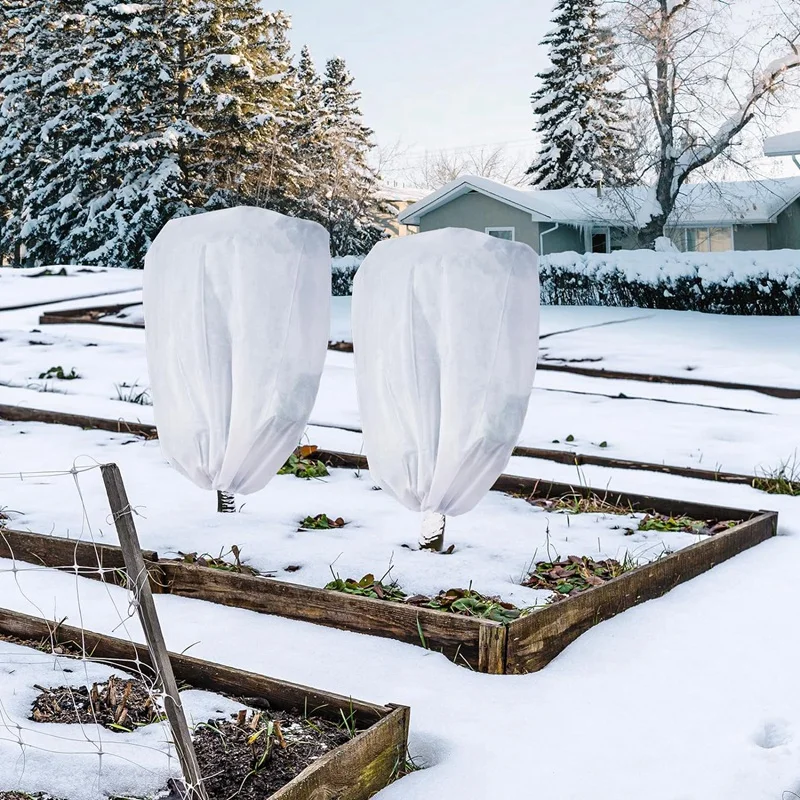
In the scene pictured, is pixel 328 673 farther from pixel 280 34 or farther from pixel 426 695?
pixel 280 34

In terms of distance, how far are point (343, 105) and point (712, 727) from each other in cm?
3837

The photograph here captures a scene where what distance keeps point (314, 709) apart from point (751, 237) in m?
27.0

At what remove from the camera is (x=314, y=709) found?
8.49 ft

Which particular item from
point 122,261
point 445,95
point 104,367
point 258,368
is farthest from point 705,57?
point 445,95

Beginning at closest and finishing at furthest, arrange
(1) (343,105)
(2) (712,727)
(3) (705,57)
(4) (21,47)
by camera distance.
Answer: (2) (712,727)
(3) (705,57)
(4) (21,47)
(1) (343,105)

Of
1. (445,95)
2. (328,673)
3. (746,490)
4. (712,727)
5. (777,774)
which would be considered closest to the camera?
(777,774)

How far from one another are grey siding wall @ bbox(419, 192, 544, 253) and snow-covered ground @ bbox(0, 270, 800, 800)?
71.8 feet

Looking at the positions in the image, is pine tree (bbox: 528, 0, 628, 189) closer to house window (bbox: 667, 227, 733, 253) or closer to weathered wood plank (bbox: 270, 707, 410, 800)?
house window (bbox: 667, 227, 733, 253)

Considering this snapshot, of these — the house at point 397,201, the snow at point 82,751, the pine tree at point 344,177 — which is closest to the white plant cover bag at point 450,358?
the snow at point 82,751

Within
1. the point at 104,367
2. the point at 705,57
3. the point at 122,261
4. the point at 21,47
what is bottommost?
the point at 104,367

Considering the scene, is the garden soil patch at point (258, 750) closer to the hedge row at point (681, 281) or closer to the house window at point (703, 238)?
the hedge row at point (681, 281)

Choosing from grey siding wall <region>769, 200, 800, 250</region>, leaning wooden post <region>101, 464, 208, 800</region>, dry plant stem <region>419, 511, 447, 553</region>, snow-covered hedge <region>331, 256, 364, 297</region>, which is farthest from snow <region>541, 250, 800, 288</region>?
leaning wooden post <region>101, 464, 208, 800</region>

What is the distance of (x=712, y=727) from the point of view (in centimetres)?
274

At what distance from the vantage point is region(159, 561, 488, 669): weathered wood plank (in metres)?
3.16
